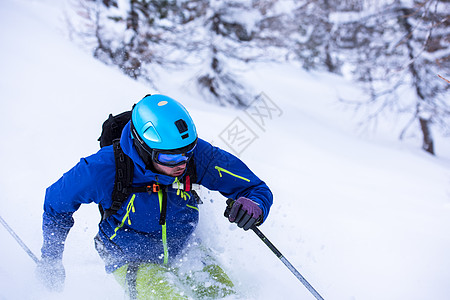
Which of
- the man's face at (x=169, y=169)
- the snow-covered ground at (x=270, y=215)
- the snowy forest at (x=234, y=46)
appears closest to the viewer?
the man's face at (x=169, y=169)

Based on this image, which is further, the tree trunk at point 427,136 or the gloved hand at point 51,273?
the tree trunk at point 427,136

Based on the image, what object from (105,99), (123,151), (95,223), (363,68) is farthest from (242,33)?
(123,151)

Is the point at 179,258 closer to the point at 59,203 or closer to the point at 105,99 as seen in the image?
the point at 59,203

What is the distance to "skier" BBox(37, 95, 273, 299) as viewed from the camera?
7.75ft

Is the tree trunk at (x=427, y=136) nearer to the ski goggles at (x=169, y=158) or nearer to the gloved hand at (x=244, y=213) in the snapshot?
the gloved hand at (x=244, y=213)

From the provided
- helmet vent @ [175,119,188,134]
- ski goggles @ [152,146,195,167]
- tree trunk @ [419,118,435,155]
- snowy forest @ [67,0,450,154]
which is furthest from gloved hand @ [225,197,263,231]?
tree trunk @ [419,118,435,155]

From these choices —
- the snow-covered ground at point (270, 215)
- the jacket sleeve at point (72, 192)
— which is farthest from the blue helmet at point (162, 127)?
the snow-covered ground at point (270, 215)

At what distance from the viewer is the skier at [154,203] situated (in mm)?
2363

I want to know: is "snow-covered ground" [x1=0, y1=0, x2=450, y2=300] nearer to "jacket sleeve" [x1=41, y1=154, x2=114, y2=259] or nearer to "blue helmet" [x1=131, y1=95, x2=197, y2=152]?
"jacket sleeve" [x1=41, y1=154, x2=114, y2=259]

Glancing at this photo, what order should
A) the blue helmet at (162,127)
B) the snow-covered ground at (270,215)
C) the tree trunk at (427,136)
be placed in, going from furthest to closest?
the tree trunk at (427,136)
the snow-covered ground at (270,215)
the blue helmet at (162,127)

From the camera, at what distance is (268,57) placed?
13984mm

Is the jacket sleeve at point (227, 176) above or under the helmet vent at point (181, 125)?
under

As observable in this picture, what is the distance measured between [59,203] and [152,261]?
3.03 ft

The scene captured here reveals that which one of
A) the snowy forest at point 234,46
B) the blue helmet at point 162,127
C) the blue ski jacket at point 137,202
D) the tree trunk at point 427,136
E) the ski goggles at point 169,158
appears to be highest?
the blue helmet at point 162,127
